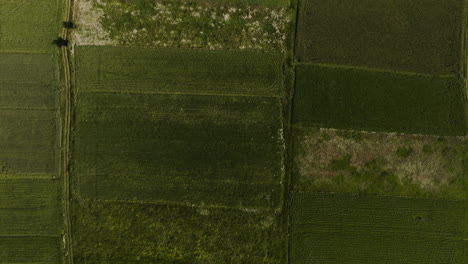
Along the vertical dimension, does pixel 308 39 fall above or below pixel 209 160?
above

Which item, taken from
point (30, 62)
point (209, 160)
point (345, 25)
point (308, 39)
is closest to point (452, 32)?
point (345, 25)

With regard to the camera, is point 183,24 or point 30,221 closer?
point 30,221

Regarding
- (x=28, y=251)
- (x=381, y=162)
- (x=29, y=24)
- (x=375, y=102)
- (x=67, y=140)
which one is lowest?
(x=28, y=251)

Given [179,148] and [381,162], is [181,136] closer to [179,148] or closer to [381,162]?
[179,148]

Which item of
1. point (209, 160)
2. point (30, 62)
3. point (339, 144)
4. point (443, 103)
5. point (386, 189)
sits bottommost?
point (386, 189)

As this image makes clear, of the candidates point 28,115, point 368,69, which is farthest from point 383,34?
point 28,115

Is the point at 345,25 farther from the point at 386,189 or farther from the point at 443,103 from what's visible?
the point at 386,189

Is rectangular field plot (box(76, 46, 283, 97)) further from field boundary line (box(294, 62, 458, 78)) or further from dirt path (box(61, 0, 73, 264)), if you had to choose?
field boundary line (box(294, 62, 458, 78))
